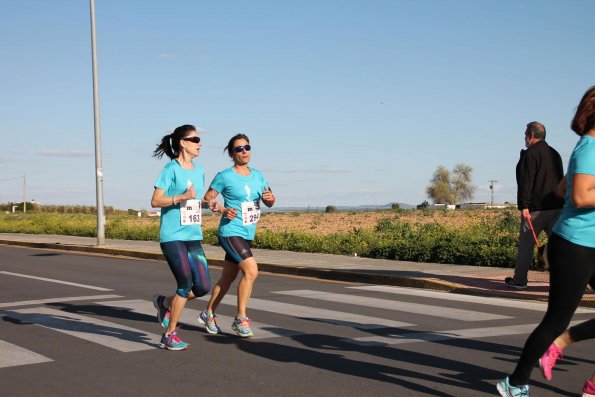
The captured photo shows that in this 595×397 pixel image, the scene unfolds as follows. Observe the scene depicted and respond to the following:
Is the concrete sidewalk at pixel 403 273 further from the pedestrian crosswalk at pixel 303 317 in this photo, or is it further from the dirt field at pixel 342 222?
the dirt field at pixel 342 222

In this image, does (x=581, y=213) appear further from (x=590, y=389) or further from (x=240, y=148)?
(x=240, y=148)

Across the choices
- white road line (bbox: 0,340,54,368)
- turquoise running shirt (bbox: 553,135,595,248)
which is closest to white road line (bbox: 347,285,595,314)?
turquoise running shirt (bbox: 553,135,595,248)

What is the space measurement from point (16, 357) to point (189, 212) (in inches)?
74.5

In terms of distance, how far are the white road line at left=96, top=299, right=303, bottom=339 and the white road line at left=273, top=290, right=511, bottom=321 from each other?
1.97 meters

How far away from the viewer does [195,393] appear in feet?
18.7

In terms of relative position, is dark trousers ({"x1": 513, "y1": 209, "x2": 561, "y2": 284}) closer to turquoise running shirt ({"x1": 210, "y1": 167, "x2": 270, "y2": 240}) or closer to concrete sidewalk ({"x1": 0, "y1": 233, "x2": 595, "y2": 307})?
concrete sidewalk ({"x1": 0, "y1": 233, "x2": 595, "y2": 307})

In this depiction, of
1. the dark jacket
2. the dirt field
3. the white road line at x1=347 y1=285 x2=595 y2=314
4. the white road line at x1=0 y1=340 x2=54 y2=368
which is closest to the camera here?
the white road line at x1=0 y1=340 x2=54 y2=368

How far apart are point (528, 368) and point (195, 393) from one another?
2211mm

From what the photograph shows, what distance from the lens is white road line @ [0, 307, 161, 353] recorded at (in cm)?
766

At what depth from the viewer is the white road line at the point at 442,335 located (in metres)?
7.72

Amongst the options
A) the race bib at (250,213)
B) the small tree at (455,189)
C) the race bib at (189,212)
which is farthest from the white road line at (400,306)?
Result: the small tree at (455,189)

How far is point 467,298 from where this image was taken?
11.1 m

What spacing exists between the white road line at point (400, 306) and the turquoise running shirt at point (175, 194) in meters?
3.48

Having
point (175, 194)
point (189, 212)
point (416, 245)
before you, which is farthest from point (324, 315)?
point (416, 245)
